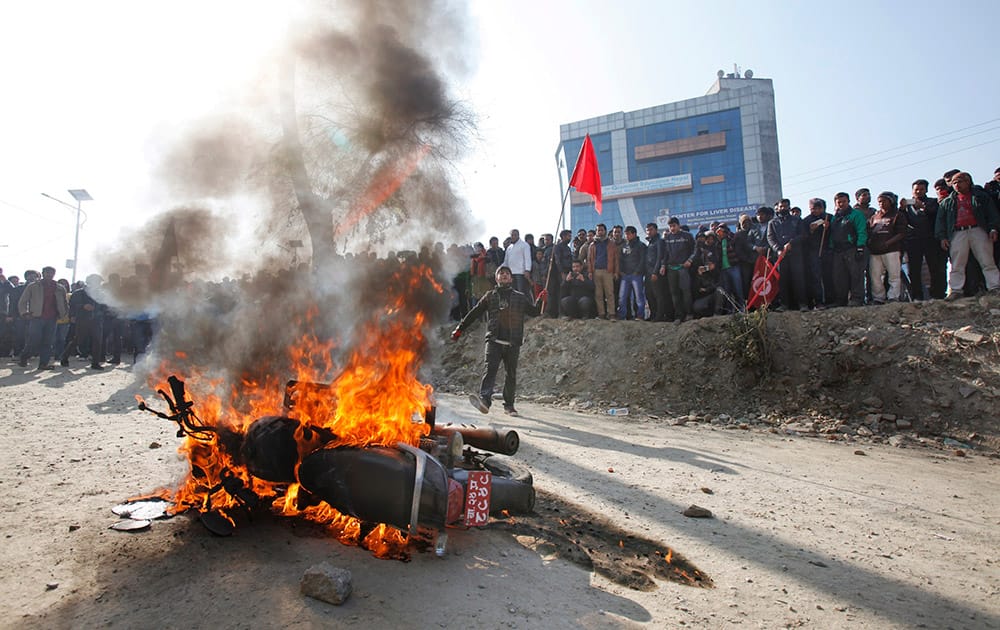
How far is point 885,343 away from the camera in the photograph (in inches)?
341

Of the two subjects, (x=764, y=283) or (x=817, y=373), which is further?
(x=764, y=283)

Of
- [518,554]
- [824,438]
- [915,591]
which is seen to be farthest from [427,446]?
[824,438]

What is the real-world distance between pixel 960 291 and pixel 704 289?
411cm

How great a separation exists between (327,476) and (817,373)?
8.57 metres

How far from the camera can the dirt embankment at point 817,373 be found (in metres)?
7.63

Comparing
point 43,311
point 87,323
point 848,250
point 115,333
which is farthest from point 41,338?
point 848,250

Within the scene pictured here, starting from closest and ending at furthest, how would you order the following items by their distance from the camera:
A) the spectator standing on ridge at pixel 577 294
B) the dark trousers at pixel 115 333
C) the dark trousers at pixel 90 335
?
the dark trousers at pixel 90 335
the dark trousers at pixel 115 333
the spectator standing on ridge at pixel 577 294

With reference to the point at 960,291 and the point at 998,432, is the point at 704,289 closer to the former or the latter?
the point at 960,291

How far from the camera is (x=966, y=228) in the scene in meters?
8.62

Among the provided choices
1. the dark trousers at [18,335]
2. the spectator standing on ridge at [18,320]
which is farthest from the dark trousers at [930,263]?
the dark trousers at [18,335]

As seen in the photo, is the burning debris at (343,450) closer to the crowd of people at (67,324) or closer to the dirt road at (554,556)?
the dirt road at (554,556)

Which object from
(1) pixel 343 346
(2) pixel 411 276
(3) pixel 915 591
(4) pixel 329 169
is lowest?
(3) pixel 915 591

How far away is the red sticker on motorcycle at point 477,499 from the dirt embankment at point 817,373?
6.48m

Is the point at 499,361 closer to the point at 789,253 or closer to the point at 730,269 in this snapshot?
the point at 730,269
